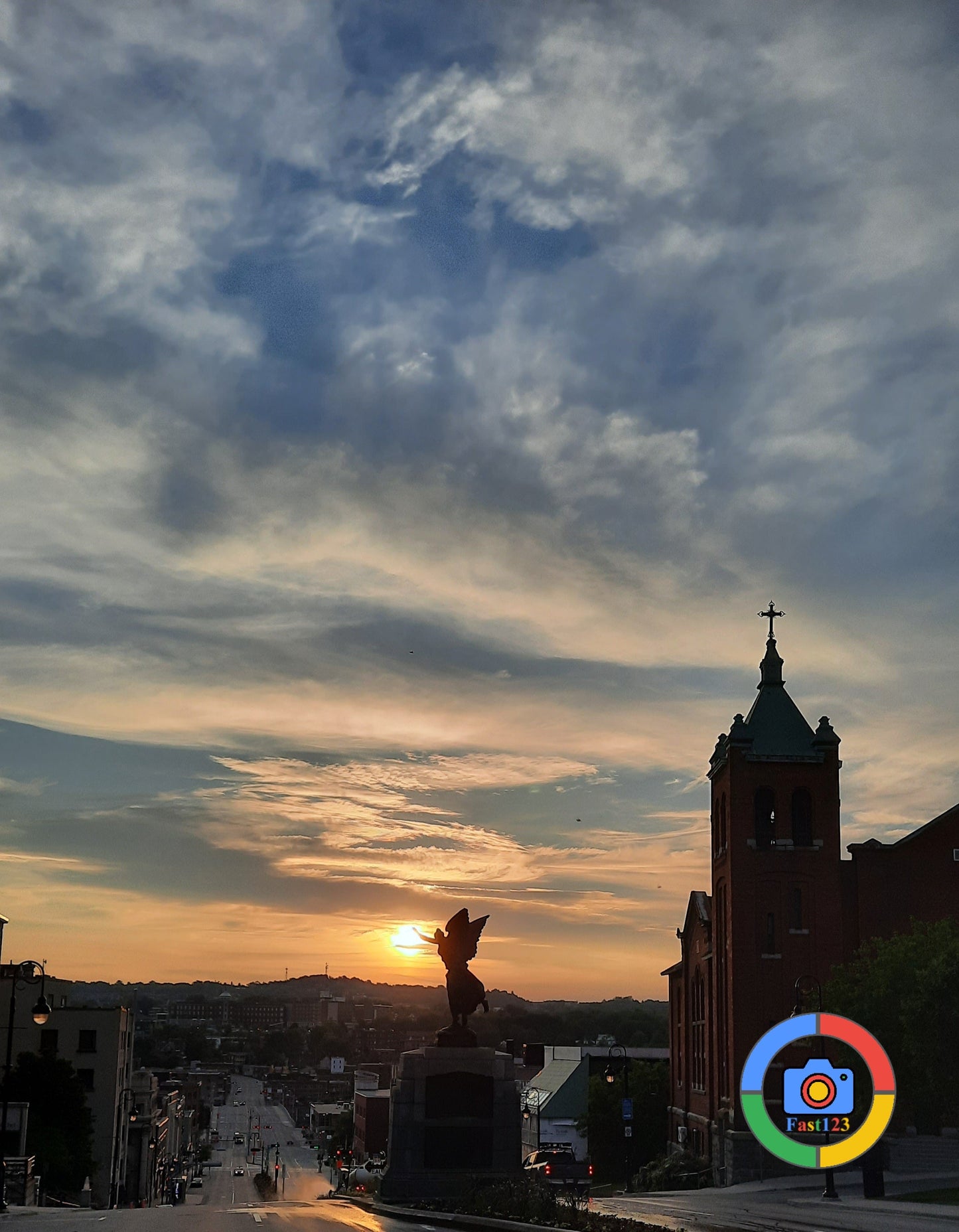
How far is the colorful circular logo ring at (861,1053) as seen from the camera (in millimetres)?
17469

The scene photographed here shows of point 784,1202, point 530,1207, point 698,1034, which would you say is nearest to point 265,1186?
point 698,1034

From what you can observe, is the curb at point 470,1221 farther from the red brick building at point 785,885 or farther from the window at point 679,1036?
the window at point 679,1036

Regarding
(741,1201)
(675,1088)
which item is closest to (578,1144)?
(675,1088)

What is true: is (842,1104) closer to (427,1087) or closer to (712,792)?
(427,1087)

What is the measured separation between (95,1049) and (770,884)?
52774 mm

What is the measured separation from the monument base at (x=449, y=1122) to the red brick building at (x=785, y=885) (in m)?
28.4

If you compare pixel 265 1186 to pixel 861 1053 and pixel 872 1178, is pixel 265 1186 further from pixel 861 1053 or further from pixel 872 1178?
pixel 861 1053

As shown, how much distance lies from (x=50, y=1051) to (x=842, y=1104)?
69.1 meters

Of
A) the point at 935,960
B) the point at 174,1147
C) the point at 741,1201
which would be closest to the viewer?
the point at 741,1201

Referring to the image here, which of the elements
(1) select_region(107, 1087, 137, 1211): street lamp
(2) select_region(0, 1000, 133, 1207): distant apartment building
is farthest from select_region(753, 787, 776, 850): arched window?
(1) select_region(107, 1087, 137, 1211): street lamp

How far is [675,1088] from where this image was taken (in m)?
76.1

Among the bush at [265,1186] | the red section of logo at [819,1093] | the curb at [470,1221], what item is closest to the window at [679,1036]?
the curb at [470,1221]

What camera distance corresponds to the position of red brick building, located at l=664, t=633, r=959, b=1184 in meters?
61.0

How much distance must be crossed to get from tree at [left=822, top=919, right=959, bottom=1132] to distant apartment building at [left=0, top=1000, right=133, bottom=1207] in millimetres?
54810
